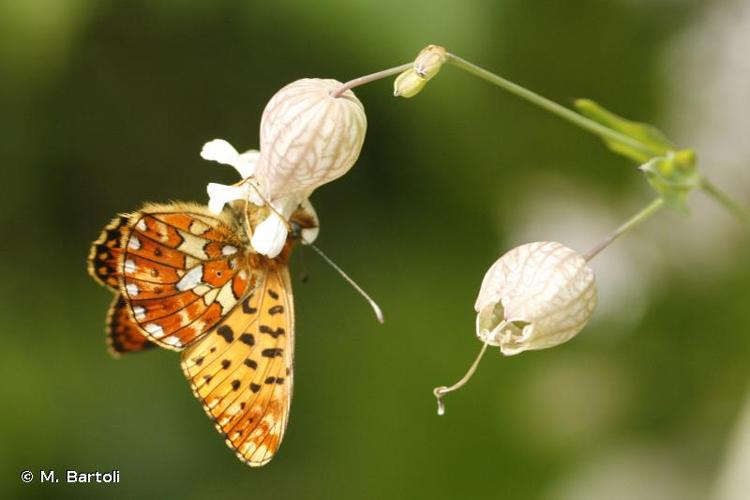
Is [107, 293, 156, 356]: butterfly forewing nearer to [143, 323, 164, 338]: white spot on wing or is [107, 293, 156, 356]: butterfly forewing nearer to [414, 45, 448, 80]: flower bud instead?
[143, 323, 164, 338]: white spot on wing

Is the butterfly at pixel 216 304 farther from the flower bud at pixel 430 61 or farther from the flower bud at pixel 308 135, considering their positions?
the flower bud at pixel 430 61

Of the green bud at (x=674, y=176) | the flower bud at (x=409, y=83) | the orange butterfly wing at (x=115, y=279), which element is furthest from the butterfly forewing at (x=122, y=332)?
the green bud at (x=674, y=176)

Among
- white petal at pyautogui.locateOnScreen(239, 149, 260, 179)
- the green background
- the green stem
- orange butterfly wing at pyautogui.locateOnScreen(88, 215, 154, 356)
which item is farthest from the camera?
the green background

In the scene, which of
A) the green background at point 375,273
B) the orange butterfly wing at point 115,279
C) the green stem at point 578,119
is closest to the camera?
the green stem at point 578,119

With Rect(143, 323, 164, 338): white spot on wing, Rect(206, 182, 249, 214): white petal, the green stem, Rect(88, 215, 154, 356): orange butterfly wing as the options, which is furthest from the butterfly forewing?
the green stem

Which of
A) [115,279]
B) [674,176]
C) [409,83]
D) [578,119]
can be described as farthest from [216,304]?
[674,176]
